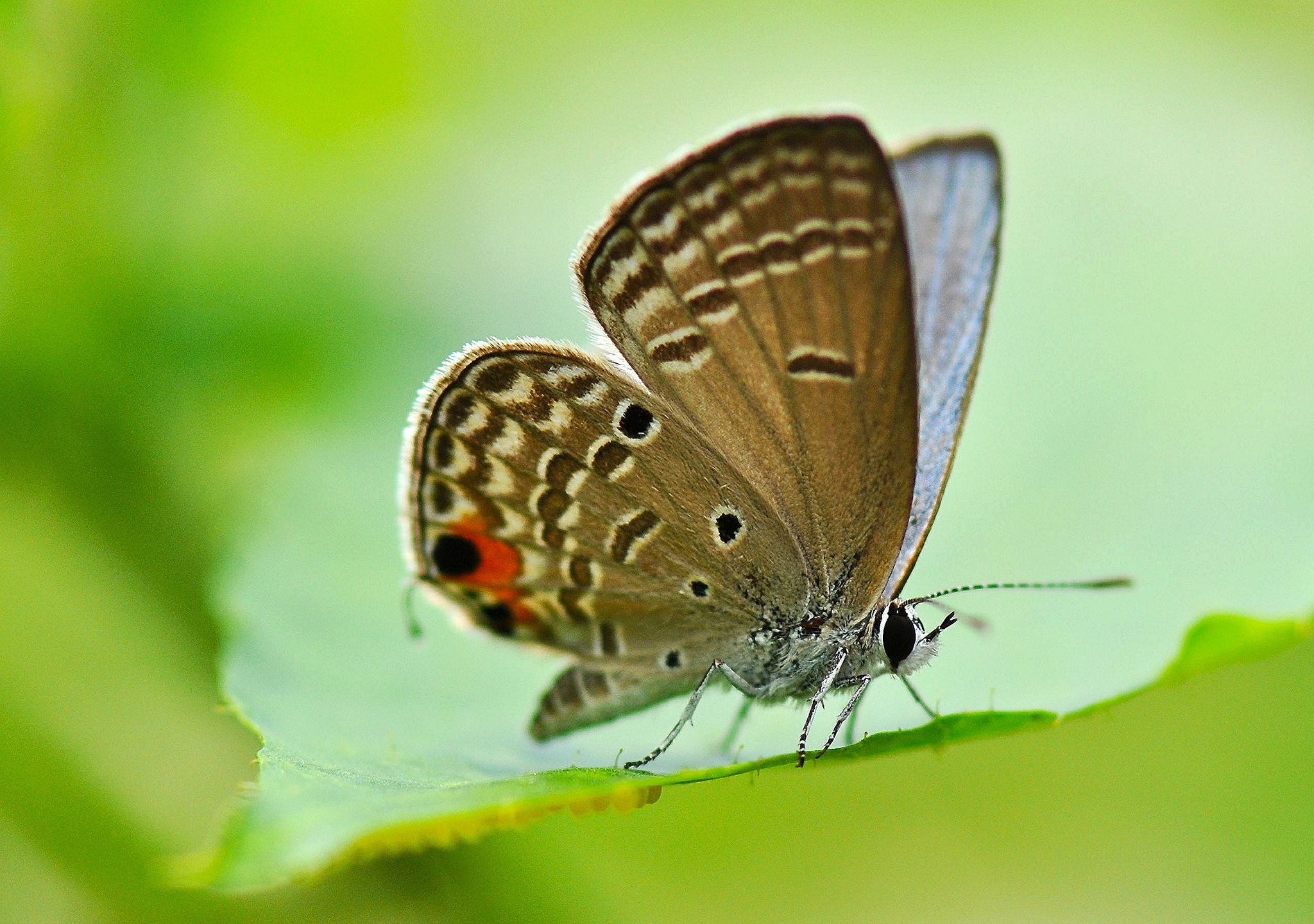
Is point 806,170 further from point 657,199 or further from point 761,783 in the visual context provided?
point 761,783

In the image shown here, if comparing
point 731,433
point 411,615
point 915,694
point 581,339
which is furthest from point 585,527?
point 581,339

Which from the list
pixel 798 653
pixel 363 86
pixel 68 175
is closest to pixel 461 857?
pixel 798 653

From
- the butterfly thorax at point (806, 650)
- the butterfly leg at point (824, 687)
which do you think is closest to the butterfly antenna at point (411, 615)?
the butterfly thorax at point (806, 650)

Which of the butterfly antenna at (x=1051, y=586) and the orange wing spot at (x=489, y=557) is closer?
the butterfly antenna at (x=1051, y=586)

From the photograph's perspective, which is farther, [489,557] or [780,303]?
[489,557]

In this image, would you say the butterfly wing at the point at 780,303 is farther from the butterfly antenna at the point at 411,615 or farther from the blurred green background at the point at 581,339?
the butterfly antenna at the point at 411,615

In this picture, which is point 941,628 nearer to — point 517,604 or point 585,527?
point 585,527

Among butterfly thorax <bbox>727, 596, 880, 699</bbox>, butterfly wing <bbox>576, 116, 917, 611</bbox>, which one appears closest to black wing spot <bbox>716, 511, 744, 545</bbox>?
butterfly wing <bbox>576, 116, 917, 611</bbox>
